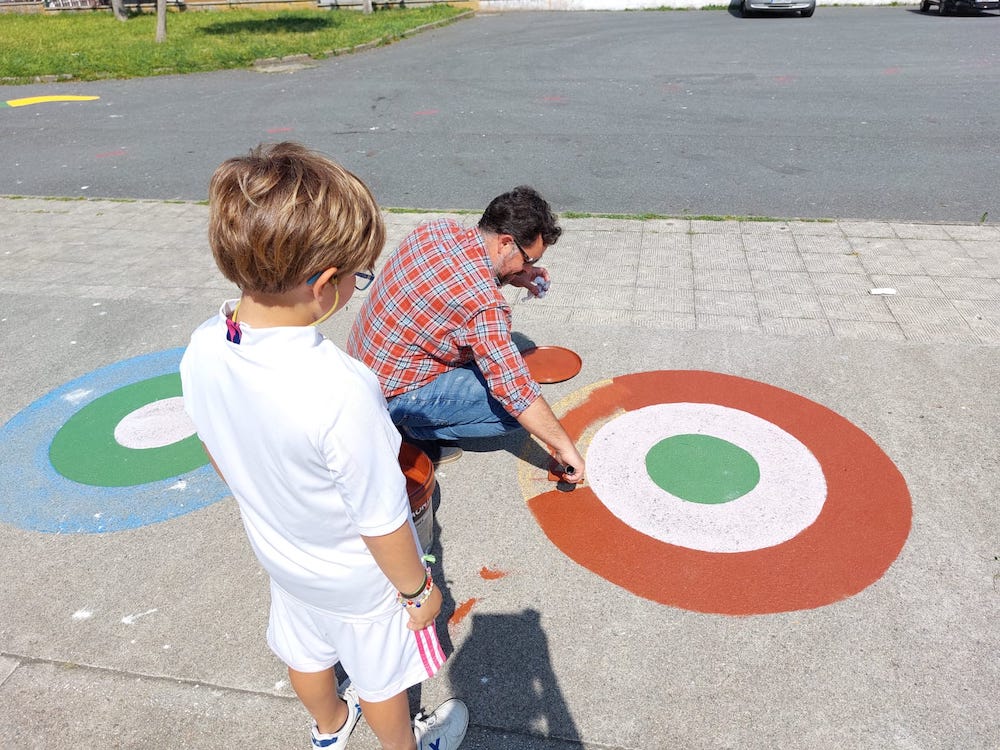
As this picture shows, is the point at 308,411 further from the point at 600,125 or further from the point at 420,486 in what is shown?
the point at 600,125

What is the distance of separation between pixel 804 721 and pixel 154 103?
13.5 metres

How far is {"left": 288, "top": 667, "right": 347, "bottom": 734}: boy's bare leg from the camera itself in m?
1.97

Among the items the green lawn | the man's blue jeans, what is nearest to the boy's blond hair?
the man's blue jeans

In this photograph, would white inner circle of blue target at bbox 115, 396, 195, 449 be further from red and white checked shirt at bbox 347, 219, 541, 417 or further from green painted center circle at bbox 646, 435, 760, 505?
green painted center circle at bbox 646, 435, 760, 505

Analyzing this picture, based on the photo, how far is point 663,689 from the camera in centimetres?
237

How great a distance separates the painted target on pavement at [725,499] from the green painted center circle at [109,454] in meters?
1.80

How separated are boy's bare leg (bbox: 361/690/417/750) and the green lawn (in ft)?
52.9

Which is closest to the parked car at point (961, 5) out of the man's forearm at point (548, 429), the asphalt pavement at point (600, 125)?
the asphalt pavement at point (600, 125)

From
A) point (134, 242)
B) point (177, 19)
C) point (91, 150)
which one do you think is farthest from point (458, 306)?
point (177, 19)

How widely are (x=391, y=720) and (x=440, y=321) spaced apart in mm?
1510

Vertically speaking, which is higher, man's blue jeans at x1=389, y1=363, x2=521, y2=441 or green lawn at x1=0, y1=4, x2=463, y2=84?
green lawn at x1=0, y1=4, x2=463, y2=84

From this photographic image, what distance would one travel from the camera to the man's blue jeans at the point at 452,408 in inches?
127

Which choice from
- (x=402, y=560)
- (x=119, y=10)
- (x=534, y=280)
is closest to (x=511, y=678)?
(x=402, y=560)

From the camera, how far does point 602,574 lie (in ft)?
9.34
